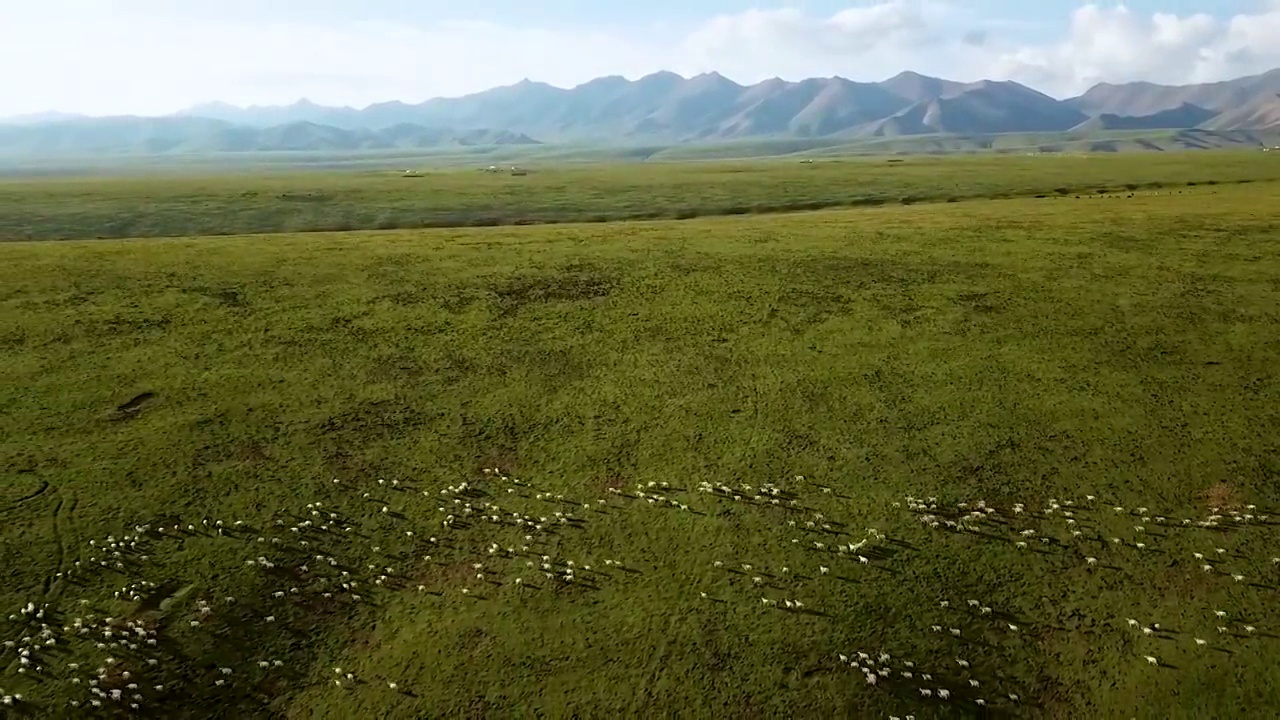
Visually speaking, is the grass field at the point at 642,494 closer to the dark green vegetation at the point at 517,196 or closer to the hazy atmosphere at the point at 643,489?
the hazy atmosphere at the point at 643,489

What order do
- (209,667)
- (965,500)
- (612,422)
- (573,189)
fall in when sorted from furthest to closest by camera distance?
1. (573,189)
2. (612,422)
3. (965,500)
4. (209,667)

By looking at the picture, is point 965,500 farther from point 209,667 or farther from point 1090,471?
point 209,667

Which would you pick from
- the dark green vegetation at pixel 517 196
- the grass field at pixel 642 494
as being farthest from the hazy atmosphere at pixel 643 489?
the dark green vegetation at pixel 517 196

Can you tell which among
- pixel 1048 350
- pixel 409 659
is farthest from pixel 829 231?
pixel 409 659

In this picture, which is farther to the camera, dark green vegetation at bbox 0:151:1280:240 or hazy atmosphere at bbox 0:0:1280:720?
dark green vegetation at bbox 0:151:1280:240

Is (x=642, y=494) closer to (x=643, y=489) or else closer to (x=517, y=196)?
(x=643, y=489)

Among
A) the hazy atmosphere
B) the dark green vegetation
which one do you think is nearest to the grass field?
the hazy atmosphere

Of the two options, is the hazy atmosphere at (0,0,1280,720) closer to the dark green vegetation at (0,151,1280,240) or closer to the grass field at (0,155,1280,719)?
the grass field at (0,155,1280,719)
